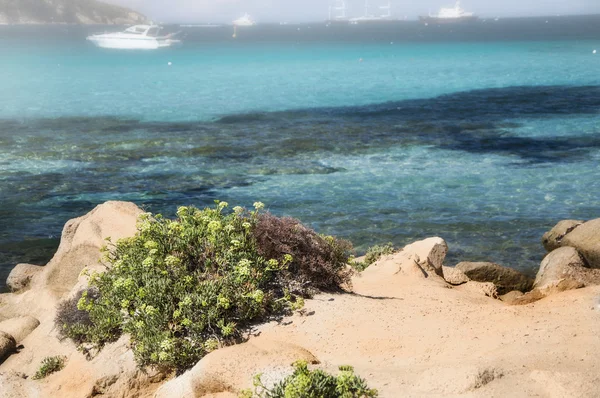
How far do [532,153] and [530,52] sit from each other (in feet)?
241

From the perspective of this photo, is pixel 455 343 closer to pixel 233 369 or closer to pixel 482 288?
pixel 233 369

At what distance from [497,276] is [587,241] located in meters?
4.02

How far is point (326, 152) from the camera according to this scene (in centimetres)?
3462

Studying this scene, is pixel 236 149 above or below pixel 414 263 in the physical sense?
below

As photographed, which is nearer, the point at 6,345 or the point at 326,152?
the point at 6,345

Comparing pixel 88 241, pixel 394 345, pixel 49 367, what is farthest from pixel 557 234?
pixel 49 367

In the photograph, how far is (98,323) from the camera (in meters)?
10.4

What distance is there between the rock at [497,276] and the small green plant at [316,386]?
9.24 metres

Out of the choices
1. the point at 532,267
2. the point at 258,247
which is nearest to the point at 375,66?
the point at 532,267

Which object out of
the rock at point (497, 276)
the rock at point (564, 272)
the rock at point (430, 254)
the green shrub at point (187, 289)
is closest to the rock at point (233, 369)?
the green shrub at point (187, 289)

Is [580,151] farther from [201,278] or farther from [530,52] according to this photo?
[530,52]

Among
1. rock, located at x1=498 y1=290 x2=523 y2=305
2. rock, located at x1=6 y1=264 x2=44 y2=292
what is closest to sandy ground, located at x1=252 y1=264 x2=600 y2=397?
rock, located at x1=498 y1=290 x2=523 y2=305

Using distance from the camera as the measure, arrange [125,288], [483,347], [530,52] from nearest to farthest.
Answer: [483,347], [125,288], [530,52]

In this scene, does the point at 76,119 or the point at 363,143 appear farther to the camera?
Answer: the point at 76,119
